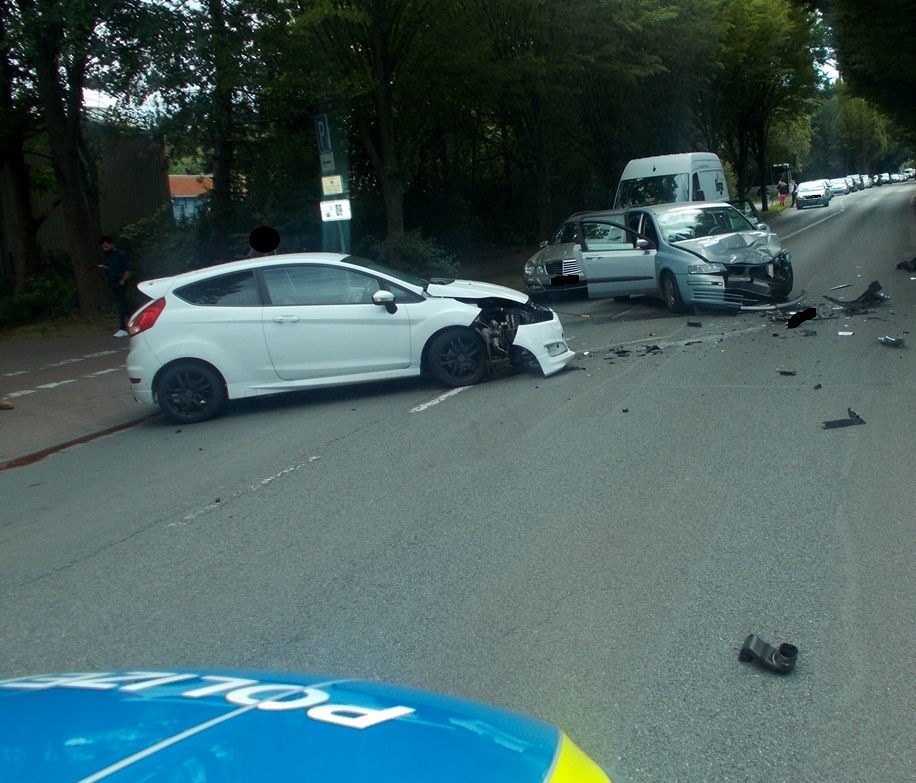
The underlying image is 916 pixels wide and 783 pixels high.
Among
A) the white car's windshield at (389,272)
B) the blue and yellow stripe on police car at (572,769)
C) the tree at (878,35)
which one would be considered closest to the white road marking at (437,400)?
the white car's windshield at (389,272)

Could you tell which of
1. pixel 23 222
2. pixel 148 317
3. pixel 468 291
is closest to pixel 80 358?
pixel 148 317

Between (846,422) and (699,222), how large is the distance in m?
8.50

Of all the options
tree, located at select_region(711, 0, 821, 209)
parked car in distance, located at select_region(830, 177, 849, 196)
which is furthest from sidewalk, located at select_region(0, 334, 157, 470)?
parked car in distance, located at select_region(830, 177, 849, 196)

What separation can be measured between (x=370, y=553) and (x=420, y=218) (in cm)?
2630

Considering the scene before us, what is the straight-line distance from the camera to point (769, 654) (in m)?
4.28

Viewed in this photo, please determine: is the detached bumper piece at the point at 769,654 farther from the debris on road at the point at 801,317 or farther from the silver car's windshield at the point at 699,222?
the silver car's windshield at the point at 699,222

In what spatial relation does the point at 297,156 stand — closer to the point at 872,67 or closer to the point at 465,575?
the point at 872,67

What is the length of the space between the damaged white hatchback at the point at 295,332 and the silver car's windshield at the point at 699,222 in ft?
19.4

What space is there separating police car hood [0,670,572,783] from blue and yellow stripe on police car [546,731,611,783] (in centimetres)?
2

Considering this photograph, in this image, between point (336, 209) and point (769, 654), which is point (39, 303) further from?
point (769, 654)

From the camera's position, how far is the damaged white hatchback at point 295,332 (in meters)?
10.9

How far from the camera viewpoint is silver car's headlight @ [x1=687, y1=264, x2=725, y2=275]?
49.6 feet

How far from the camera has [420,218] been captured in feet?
104

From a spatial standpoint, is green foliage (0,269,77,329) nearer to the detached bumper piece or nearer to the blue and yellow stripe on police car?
the detached bumper piece
